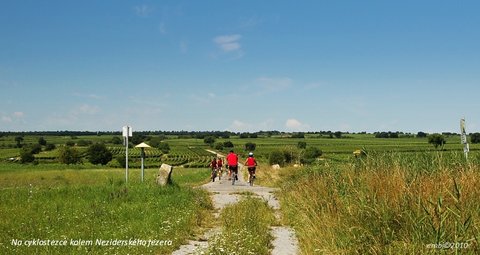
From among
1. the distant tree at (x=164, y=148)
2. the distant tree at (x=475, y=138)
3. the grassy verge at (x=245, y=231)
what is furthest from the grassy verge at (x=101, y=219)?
the distant tree at (x=164, y=148)

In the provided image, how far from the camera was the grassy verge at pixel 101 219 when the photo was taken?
29.0 feet

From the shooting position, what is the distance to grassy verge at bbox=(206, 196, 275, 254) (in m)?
8.00

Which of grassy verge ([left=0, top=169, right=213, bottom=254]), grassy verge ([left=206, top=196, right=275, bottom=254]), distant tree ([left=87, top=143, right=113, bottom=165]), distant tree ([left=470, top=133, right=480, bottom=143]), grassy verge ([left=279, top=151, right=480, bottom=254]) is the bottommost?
distant tree ([left=87, top=143, right=113, bottom=165])

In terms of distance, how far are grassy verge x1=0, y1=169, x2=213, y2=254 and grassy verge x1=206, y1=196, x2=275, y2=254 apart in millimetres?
906

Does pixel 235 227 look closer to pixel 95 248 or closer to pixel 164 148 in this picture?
pixel 95 248

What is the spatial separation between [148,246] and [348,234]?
4021mm

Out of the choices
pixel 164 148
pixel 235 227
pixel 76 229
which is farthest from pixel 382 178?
pixel 164 148

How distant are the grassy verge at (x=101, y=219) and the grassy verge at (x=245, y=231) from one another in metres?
0.91

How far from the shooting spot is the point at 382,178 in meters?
8.13

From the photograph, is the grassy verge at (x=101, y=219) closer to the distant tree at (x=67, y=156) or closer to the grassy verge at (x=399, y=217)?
the grassy verge at (x=399, y=217)

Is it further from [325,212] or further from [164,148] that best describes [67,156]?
[325,212]

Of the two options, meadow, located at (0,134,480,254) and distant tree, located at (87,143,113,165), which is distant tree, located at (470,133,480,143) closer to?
meadow, located at (0,134,480,254)

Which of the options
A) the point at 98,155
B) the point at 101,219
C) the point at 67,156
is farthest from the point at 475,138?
the point at 67,156

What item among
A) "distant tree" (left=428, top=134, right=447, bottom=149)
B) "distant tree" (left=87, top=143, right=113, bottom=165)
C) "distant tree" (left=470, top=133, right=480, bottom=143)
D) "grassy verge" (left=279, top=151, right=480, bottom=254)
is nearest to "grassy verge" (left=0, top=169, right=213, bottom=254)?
"grassy verge" (left=279, top=151, right=480, bottom=254)
